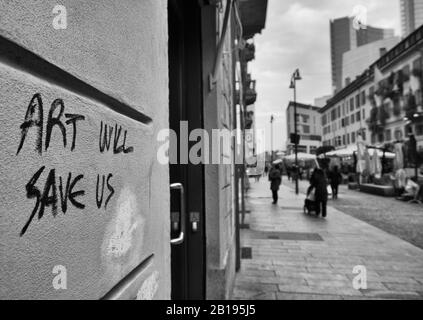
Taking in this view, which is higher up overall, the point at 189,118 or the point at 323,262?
the point at 189,118

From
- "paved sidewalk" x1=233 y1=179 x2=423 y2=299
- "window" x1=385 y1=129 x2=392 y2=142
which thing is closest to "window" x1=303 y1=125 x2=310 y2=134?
"window" x1=385 y1=129 x2=392 y2=142

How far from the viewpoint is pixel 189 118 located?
3594 millimetres

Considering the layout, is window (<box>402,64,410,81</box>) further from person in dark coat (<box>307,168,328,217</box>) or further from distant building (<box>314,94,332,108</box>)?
distant building (<box>314,94,332,108</box>)

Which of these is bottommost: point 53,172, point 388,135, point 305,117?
point 53,172

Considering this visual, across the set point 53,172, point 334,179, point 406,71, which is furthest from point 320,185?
point 406,71

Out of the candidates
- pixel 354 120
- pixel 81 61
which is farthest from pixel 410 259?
pixel 354 120

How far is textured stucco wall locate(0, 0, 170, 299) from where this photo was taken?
31.2 inches

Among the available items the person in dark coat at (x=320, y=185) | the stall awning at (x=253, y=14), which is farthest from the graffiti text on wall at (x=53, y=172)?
the person in dark coat at (x=320, y=185)

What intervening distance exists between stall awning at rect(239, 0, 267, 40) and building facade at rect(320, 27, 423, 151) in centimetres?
1360

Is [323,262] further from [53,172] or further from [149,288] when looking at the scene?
[53,172]

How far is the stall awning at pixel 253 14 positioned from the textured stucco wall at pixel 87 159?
6.12 meters

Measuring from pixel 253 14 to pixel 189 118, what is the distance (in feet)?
19.2

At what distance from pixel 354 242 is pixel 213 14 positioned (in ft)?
21.0

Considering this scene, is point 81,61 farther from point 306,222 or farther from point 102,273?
point 306,222
